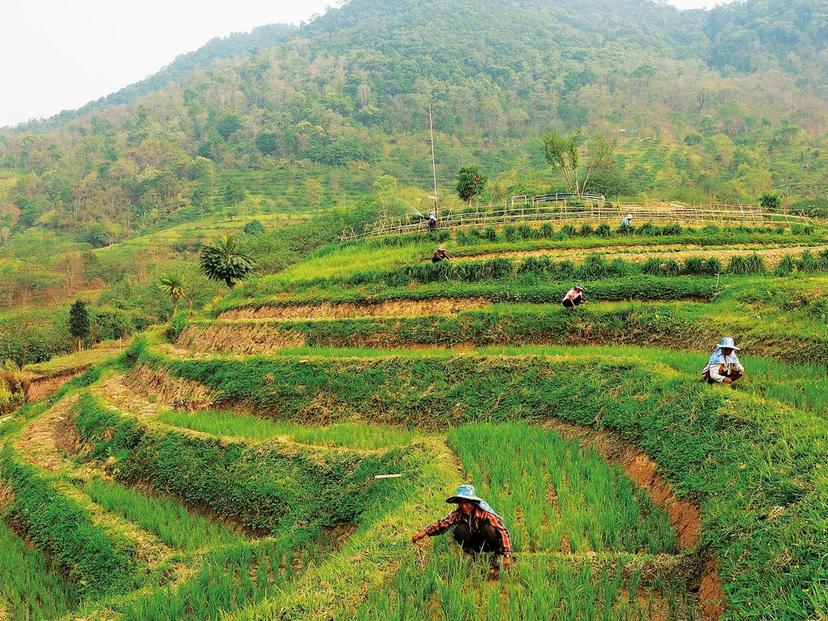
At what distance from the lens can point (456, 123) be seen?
378ft

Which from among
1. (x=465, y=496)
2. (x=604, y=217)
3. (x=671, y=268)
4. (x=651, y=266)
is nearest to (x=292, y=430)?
(x=465, y=496)

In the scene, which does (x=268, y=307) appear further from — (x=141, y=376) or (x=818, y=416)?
(x=818, y=416)

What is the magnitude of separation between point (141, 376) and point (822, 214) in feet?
140

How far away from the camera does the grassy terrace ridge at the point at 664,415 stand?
16.4 feet

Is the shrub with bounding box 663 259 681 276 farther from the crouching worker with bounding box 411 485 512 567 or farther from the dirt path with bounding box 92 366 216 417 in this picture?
the crouching worker with bounding box 411 485 512 567

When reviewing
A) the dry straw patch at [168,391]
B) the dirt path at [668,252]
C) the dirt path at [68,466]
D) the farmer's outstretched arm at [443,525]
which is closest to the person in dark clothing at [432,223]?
the dirt path at [668,252]

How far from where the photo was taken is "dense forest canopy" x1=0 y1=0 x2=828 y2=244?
261ft

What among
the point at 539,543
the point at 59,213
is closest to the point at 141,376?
the point at 539,543

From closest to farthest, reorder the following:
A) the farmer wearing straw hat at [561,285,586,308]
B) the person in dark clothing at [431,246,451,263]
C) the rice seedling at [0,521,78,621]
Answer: the rice seedling at [0,521,78,621]
the farmer wearing straw hat at [561,285,586,308]
the person in dark clothing at [431,246,451,263]

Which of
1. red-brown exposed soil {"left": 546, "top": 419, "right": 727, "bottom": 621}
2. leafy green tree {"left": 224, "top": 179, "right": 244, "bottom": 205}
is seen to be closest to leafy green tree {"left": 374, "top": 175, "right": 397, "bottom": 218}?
leafy green tree {"left": 224, "top": 179, "right": 244, "bottom": 205}

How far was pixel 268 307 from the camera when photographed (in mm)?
25750

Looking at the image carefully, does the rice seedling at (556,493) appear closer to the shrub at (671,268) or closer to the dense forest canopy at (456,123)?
the shrub at (671,268)

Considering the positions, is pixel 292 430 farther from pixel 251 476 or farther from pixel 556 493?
pixel 556 493

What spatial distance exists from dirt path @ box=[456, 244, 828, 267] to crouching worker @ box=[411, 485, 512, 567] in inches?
662
